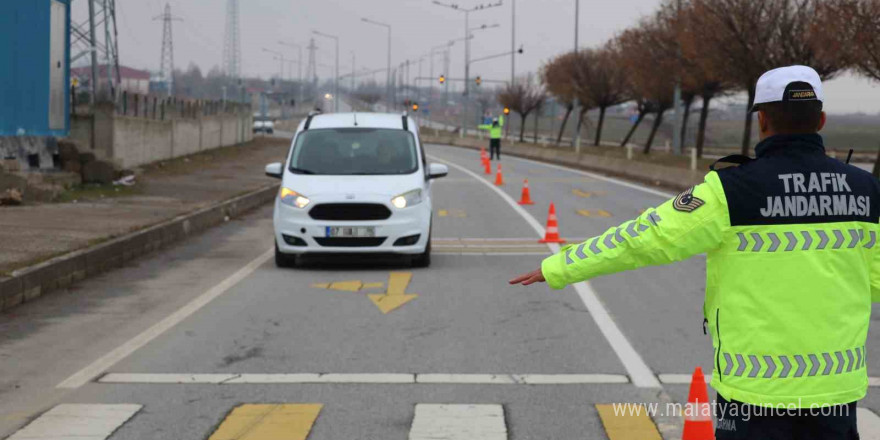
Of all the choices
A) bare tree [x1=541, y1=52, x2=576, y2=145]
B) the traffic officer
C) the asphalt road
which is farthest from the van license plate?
bare tree [x1=541, y1=52, x2=576, y2=145]

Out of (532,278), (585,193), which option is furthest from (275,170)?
(585,193)

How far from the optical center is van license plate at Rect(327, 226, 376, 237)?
46.1ft

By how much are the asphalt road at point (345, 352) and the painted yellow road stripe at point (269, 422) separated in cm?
2

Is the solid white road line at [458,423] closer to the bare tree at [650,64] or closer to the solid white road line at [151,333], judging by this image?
the solid white road line at [151,333]

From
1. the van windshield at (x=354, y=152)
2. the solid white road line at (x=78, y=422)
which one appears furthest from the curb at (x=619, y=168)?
the solid white road line at (x=78, y=422)

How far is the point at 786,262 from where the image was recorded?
353cm

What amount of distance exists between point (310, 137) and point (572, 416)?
30.5 feet

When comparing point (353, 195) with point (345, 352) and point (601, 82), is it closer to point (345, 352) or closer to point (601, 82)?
point (345, 352)

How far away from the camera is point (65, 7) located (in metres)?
25.3

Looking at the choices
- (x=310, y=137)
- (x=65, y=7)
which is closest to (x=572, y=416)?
(x=310, y=137)

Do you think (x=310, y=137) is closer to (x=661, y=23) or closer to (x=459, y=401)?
(x=459, y=401)

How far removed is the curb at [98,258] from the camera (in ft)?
37.1

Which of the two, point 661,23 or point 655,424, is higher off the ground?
point 661,23

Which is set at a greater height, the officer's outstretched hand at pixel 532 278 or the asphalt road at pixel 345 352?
the officer's outstretched hand at pixel 532 278
